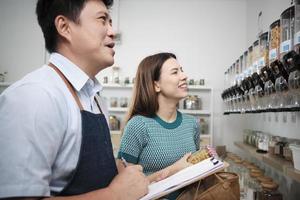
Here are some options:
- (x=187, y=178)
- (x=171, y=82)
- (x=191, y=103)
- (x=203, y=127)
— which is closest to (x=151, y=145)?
(x=171, y=82)

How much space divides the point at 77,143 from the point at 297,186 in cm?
146

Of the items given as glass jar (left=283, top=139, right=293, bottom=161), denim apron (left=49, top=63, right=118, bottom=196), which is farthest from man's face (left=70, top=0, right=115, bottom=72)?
glass jar (left=283, top=139, right=293, bottom=161)

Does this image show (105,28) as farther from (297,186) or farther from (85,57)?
(297,186)

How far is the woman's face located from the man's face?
2.42ft

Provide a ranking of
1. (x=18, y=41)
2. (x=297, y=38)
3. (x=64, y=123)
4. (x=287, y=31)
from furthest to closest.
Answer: (x=18, y=41) < (x=287, y=31) < (x=297, y=38) < (x=64, y=123)

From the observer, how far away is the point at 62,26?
0.81 meters

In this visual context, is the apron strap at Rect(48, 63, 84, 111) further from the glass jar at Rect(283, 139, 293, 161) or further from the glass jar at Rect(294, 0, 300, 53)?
the glass jar at Rect(283, 139, 293, 161)

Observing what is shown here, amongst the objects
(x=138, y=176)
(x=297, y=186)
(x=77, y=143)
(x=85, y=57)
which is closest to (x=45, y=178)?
(x=77, y=143)

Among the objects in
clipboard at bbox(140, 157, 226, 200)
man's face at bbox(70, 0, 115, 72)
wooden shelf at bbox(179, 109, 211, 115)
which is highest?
man's face at bbox(70, 0, 115, 72)

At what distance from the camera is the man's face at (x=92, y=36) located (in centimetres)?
81

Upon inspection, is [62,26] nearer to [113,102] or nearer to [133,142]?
[133,142]

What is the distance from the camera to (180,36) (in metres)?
3.54

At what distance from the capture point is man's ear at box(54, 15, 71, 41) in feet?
2.65

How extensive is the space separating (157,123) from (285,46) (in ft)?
2.41
